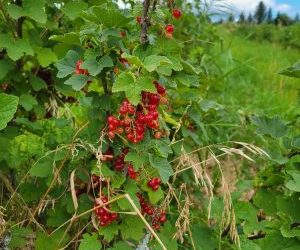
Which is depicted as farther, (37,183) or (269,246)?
(37,183)

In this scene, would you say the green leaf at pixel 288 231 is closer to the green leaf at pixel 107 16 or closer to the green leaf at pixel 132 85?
the green leaf at pixel 132 85

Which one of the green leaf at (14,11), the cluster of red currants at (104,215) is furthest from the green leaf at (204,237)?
the green leaf at (14,11)

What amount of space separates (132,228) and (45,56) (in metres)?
0.87

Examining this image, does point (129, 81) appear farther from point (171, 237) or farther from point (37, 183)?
point (37, 183)

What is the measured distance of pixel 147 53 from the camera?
5.41ft

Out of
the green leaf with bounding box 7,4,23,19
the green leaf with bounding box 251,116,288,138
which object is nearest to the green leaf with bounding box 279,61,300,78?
the green leaf with bounding box 251,116,288,138

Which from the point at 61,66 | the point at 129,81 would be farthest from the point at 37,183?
the point at 129,81

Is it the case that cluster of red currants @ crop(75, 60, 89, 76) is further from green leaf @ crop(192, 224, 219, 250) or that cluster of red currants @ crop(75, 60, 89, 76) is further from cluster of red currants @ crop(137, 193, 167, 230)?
green leaf @ crop(192, 224, 219, 250)

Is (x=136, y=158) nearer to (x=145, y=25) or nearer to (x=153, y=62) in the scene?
(x=153, y=62)

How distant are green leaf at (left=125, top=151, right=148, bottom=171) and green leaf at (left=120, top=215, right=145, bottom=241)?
249 millimetres

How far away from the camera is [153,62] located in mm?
1526

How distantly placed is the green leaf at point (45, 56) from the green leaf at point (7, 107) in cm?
70

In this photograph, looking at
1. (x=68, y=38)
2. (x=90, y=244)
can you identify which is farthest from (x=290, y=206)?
(x=68, y=38)

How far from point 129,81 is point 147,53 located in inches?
5.3
